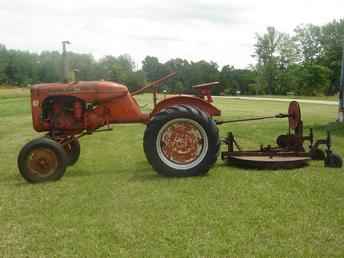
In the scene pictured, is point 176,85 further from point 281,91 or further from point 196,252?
point 281,91

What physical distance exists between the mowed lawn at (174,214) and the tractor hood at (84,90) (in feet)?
3.92

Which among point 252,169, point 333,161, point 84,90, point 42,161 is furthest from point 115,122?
point 333,161

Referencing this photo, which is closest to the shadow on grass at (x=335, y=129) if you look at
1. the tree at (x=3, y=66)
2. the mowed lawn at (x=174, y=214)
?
the mowed lawn at (x=174, y=214)

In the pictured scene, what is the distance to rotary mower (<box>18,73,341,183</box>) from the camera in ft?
22.6

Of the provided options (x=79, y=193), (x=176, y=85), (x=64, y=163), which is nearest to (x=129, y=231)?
(x=79, y=193)

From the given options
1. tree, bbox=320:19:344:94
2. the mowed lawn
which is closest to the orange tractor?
the mowed lawn

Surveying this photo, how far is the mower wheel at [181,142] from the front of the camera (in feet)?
22.7

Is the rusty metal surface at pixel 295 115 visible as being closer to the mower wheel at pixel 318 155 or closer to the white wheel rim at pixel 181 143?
the mower wheel at pixel 318 155

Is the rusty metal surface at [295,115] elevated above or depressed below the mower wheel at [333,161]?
above

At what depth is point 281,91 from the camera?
85.5 m

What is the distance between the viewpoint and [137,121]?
7.67 m

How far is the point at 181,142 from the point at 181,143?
0.6 inches

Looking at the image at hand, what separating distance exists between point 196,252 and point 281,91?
8418cm

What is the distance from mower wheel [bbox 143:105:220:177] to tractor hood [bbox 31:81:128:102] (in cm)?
95
